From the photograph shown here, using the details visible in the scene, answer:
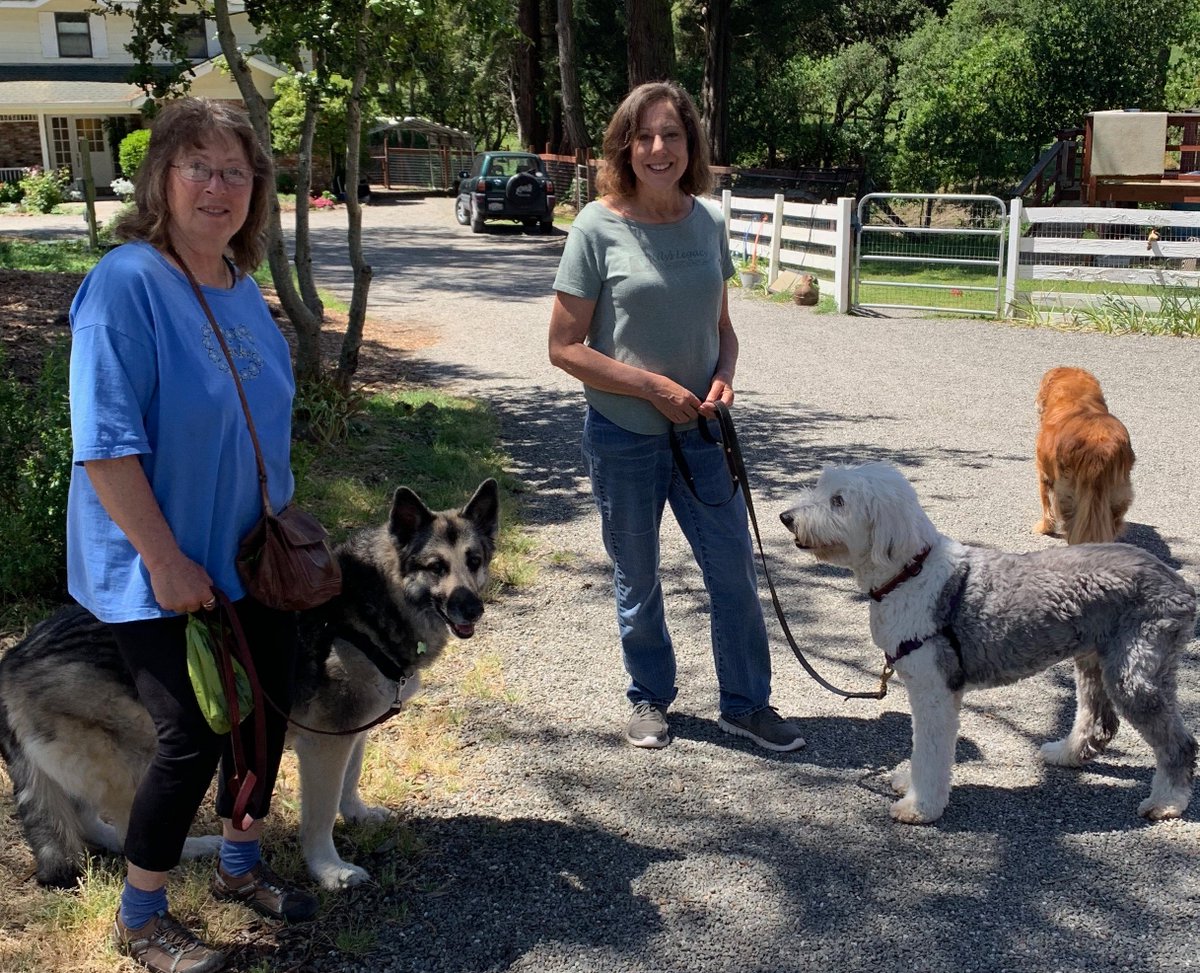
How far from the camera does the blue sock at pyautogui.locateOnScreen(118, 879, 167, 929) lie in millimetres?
2957

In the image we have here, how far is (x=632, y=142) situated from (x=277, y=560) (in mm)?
2079

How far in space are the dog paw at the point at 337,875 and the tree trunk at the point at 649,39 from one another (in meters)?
21.7

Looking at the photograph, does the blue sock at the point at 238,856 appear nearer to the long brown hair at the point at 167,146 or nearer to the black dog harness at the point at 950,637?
the long brown hair at the point at 167,146

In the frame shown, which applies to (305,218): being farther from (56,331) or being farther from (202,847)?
(202,847)

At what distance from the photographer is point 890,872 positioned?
361cm

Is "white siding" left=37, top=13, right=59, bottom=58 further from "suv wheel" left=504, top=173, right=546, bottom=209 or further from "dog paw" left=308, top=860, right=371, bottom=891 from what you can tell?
"dog paw" left=308, top=860, right=371, bottom=891

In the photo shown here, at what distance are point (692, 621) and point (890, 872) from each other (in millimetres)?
2293

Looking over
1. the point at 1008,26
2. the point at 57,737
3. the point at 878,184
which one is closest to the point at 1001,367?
the point at 57,737

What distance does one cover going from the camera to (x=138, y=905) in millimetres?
2963

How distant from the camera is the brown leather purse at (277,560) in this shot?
280cm

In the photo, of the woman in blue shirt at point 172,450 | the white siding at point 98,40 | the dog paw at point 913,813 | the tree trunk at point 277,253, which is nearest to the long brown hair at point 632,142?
the woman in blue shirt at point 172,450

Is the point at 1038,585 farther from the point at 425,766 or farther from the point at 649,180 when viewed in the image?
the point at 425,766

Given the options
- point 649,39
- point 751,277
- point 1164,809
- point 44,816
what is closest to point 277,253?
point 44,816

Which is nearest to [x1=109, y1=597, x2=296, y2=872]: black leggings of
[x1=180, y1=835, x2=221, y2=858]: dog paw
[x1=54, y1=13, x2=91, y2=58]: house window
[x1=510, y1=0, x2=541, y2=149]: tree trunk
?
[x1=180, y1=835, x2=221, y2=858]: dog paw
